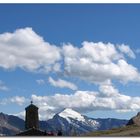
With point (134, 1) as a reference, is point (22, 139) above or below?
below

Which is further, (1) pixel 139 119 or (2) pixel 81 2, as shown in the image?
(1) pixel 139 119

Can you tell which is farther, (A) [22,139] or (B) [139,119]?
(B) [139,119]

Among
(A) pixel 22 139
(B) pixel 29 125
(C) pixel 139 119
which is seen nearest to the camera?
(A) pixel 22 139

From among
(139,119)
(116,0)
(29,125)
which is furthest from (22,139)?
(139,119)

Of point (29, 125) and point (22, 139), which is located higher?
point (29, 125)

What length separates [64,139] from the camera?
33.3 metres

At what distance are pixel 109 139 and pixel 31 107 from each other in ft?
289

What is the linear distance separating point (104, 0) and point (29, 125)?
8425 centimetres

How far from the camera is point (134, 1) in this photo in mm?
34375

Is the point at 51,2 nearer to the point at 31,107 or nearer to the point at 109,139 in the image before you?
the point at 109,139

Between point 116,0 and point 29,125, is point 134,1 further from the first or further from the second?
point 29,125

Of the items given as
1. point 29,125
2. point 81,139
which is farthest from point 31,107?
point 81,139

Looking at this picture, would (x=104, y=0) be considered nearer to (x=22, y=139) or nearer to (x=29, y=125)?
(x=22, y=139)

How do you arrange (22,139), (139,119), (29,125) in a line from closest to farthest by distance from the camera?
(22,139) < (29,125) < (139,119)
